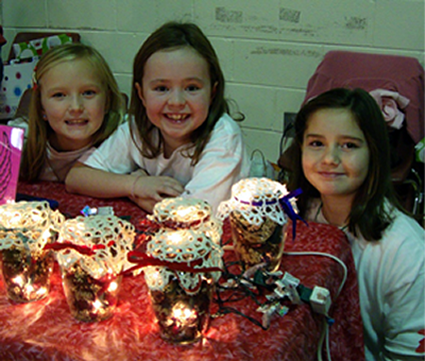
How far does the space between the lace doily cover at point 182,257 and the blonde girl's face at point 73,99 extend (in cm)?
95

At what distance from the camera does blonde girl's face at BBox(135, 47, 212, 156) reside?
135 cm

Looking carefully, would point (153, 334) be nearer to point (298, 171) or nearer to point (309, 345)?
point (309, 345)

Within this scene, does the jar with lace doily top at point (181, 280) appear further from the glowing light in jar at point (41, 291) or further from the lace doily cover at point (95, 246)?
the glowing light in jar at point (41, 291)

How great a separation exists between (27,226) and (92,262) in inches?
6.0

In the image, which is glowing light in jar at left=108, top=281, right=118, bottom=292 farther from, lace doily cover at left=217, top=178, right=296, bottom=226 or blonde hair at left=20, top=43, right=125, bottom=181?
blonde hair at left=20, top=43, right=125, bottom=181

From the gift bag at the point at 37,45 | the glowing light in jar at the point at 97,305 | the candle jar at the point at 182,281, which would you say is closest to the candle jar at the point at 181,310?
the candle jar at the point at 182,281

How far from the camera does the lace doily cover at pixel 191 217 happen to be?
2.95 feet

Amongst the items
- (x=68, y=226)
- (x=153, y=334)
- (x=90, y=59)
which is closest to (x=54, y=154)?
(x=90, y=59)

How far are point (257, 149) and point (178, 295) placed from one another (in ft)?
6.84

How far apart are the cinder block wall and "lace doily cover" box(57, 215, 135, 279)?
1.93 metres

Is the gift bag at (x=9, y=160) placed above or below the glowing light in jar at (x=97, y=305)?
above

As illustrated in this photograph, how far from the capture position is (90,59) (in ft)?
5.16

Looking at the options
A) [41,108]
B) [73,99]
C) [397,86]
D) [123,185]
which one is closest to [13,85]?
[41,108]

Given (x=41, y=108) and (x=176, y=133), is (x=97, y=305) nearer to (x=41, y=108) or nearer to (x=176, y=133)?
(x=176, y=133)
